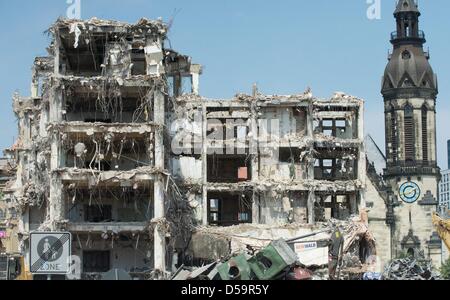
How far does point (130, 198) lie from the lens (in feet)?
193

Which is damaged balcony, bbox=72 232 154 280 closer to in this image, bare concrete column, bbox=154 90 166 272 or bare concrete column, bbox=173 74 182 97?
bare concrete column, bbox=154 90 166 272

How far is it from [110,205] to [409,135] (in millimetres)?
66851

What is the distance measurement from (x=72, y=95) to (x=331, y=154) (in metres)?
19.4

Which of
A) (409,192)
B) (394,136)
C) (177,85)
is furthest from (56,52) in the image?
(394,136)

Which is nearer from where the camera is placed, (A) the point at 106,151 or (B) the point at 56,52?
(B) the point at 56,52

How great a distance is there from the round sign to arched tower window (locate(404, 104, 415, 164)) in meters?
101

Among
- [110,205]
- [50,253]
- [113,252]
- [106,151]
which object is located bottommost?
[113,252]

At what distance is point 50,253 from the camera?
21016 mm

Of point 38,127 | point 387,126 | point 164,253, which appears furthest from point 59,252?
point 387,126

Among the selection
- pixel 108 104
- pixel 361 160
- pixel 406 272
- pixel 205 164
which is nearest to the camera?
pixel 406 272

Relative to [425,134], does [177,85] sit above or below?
above

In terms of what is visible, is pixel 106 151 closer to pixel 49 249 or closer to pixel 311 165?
pixel 311 165

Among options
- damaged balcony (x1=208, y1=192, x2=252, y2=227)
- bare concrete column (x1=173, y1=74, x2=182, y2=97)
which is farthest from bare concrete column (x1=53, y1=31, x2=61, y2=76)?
damaged balcony (x1=208, y1=192, x2=252, y2=227)

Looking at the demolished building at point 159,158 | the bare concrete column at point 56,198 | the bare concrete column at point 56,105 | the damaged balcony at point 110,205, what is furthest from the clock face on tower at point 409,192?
the bare concrete column at point 56,198
